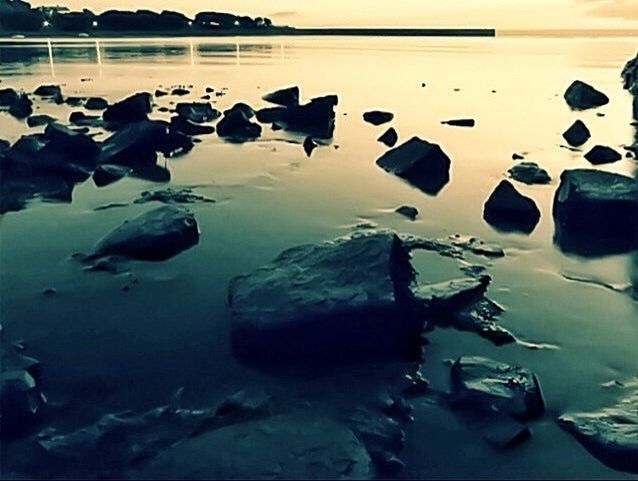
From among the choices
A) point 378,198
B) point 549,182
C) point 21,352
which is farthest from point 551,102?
point 21,352

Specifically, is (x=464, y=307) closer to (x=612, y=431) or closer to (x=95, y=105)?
(x=612, y=431)

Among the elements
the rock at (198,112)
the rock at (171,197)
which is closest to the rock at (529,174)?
the rock at (171,197)

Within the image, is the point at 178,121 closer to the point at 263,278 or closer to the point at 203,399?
the point at 263,278

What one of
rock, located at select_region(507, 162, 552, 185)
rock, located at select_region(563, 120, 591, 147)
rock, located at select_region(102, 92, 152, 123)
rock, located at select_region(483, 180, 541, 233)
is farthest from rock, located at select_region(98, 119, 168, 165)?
rock, located at select_region(563, 120, 591, 147)

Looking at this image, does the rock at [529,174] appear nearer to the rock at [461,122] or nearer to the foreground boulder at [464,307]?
the foreground boulder at [464,307]

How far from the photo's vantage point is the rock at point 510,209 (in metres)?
8.98

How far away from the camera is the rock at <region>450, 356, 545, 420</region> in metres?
4.35

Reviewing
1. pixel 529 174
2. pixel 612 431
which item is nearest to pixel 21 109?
pixel 529 174

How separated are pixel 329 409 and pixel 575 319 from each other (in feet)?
9.06

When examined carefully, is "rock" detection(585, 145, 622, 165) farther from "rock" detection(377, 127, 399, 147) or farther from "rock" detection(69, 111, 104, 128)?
"rock" detection(69, 111, 104, 128)

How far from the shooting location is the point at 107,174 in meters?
11.3

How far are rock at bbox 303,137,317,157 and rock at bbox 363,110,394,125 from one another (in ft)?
13.1

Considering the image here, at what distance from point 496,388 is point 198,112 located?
16433 mm

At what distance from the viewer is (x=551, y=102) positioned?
24547 millimetres
